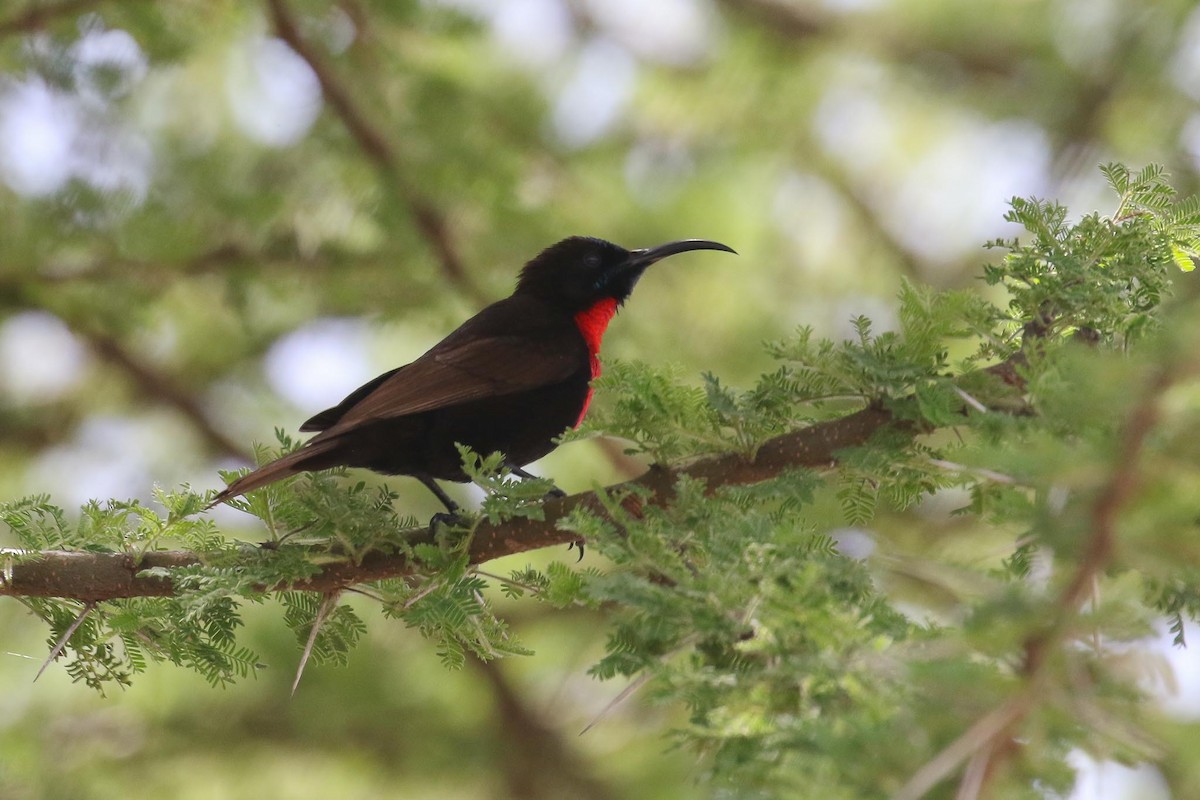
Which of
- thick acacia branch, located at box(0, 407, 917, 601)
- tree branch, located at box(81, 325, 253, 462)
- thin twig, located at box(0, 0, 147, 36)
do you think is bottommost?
thick acacia branch, located at box(0, 407, 917, 601)

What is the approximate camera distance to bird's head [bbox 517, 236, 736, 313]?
204 inches

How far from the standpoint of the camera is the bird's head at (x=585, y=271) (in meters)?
5.19

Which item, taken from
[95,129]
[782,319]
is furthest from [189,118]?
[782,319]

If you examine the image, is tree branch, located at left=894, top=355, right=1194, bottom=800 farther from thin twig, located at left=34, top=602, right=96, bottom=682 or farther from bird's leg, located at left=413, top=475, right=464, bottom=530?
thin twig, located at left=34, top=602, right=96, bottom=682

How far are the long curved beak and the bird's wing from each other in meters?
0.60

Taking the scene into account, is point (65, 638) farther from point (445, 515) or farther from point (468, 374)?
point (468, 374)

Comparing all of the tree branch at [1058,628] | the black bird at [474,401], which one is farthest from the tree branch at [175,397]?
the tree branch at [1058,628]

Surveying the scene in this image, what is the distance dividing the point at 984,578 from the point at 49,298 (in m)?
5.72

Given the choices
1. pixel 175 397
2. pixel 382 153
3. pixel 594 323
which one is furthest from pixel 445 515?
pixel 175 397

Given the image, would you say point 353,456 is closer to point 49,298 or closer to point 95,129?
point 49,298

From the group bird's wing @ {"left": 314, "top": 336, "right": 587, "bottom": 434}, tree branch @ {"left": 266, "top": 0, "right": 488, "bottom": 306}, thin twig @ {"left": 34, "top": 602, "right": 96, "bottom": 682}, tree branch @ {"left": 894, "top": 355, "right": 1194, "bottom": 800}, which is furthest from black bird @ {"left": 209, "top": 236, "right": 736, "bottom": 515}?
tree branch @ {"left": 894, "top": 355, "right": 1194, "bottom": 800}

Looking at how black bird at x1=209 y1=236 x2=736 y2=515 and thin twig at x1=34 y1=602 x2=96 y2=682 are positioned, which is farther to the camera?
black bird at x1=209 y1=236 x2=736 y2=515

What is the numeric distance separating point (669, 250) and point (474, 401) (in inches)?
49.1

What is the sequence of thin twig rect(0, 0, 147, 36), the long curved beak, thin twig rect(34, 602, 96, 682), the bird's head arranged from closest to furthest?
thin twig rect(34, 602, 96, 682) < the long curved beak < the bird's head < thin twig rect(0, 0, 147, 36)
